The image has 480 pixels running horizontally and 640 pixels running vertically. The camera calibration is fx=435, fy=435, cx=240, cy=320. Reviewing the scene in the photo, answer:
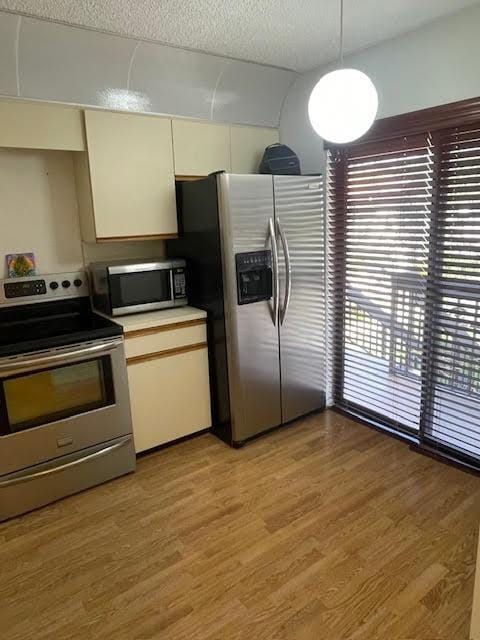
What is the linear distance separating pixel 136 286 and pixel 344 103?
5.28 feet

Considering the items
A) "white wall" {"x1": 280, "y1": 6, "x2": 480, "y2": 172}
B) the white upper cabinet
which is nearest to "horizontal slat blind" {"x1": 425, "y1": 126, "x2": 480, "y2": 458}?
→ "white wall" {"x1": 280, "y1": 6, "x2": 480, "y2": 172}

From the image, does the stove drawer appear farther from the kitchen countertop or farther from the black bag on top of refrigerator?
the black bag on top of refrigerator

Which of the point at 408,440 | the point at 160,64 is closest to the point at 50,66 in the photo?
the point at 160,64

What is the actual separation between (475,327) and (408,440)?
892 millimetres

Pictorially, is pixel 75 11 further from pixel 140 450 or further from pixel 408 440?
pixel 408 440

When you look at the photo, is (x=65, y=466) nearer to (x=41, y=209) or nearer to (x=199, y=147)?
(x=41, y=209)

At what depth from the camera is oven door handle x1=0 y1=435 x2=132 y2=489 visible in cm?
218

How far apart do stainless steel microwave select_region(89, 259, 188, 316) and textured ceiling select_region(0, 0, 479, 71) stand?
125 cm

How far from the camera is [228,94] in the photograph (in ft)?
9.45

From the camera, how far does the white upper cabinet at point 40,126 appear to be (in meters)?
2.26

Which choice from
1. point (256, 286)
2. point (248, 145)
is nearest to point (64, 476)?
point (256, 286)

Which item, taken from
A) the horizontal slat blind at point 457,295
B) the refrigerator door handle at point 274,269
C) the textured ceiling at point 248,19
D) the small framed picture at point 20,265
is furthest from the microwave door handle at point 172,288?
the horizontal slat blind at point 457,295

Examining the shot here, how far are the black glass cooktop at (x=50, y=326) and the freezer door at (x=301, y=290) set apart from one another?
1099mm

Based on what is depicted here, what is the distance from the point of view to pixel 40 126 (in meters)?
2.34
